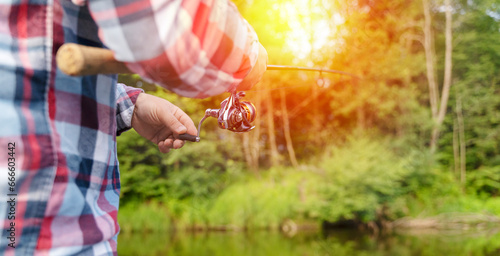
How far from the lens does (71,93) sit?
46cm

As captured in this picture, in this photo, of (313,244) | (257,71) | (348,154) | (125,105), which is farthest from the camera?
(348,154)

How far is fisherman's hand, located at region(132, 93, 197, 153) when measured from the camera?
29.4 inches

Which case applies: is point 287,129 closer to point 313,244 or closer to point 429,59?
point 313,244

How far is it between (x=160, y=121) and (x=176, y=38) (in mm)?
348

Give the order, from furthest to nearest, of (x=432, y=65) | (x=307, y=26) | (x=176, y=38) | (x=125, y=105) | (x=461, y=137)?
(x=432, y=65)
(x=461, y=137)
(x=307, y=26)
(x=125, y=105)
(x=176, y=38)

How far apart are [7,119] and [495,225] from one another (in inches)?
346

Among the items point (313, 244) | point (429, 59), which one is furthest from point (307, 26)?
point (429, 59)

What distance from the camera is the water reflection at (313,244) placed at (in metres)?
5.87

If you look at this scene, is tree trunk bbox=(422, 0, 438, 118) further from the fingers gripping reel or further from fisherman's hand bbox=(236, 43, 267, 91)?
fisherman's hand bbox=(236, 43, 267, 91)

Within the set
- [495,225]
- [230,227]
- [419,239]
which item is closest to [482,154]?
[495,225]

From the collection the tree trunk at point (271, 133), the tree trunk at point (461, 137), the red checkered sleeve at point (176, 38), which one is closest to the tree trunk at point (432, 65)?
the tree trunk at point (461, 137)

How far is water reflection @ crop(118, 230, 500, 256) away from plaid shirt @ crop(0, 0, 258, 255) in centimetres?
548

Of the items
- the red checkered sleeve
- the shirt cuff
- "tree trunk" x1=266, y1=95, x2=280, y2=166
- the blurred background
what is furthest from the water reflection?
the red checkered sleeve

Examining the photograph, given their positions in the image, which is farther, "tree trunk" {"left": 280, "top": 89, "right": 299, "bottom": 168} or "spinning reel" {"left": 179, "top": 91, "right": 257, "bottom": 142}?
"tree trunk" {"left": 280, "top": 89, "right": 299, "bottom": 168}
